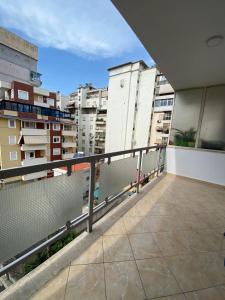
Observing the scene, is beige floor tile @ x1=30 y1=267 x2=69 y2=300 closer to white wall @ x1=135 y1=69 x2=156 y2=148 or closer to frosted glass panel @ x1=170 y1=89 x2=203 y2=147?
frosted glass panel @ x1=170 y1=89 x2=203 y2=147

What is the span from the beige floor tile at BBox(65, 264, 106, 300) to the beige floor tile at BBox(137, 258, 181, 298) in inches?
12.2

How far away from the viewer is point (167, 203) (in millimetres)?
2148

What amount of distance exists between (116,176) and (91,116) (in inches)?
801

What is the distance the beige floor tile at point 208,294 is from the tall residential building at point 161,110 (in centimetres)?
1235

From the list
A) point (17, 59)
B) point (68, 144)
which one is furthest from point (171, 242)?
point (17, 59)

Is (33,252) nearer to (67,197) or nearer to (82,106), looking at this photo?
(67,197)

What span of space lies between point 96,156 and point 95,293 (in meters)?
0.98

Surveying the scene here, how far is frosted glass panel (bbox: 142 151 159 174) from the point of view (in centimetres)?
252

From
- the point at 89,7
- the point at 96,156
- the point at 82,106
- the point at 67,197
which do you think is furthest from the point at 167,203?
the point at 82,106

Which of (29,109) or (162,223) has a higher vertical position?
(29,109)

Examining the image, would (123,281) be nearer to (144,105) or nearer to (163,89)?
(144,105)

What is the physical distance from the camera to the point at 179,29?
137 cm

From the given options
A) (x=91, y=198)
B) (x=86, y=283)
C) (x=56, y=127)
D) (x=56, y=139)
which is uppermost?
(x=56, y=127)

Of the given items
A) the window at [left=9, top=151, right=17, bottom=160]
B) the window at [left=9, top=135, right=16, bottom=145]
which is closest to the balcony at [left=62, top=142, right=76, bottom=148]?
the window at [left=9, top=151, right=17, bottom=160]
